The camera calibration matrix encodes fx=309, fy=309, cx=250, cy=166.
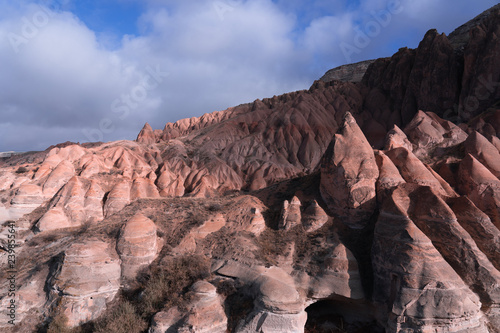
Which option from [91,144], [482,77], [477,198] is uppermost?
[482,77]

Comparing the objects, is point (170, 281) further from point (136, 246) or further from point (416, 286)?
point (416, 286)

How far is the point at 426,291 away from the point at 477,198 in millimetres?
6755

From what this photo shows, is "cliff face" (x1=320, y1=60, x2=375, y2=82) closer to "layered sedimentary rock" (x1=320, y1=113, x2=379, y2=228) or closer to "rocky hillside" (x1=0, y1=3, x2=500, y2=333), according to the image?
"rocky hillside" (x1=0, y1=3, x2=500, y2=333)

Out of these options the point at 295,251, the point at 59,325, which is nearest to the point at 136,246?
the point at 59,325

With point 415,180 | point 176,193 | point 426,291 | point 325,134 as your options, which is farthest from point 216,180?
point 426,291

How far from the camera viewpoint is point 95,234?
16812 millimetres

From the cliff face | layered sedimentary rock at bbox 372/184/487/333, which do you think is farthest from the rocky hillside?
the cliff face

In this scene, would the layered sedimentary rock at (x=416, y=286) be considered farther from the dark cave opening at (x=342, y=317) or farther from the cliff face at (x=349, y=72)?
the cliff face at (x=349, y=72)

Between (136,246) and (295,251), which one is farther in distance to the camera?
(136,246)

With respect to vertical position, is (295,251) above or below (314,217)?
below

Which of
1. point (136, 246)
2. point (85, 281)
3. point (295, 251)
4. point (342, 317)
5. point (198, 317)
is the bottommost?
point (342, 317)

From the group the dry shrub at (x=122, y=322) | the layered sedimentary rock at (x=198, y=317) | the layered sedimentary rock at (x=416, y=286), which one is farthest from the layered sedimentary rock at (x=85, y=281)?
the layered sedimentary rock at (x=416, y=286)

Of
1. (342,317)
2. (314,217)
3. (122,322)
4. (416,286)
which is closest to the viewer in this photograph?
(416,286)

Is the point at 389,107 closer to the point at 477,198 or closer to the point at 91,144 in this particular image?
the point at 477,198
